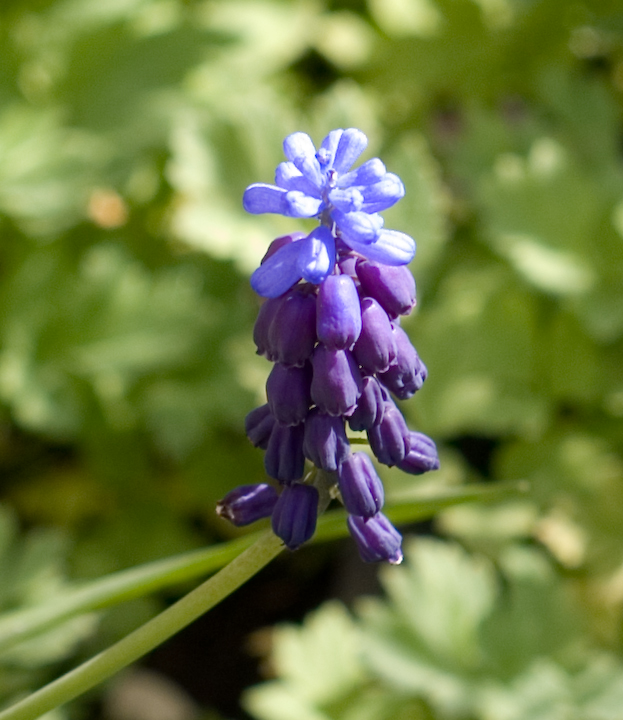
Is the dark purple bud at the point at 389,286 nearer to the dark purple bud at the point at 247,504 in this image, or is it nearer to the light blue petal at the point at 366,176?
the light blue petal at the point at 366,176

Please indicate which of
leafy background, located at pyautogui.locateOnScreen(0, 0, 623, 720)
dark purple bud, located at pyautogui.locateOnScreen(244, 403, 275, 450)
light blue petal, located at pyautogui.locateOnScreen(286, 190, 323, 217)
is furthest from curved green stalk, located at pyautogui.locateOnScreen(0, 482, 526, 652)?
leafy background, located at pyautogui.locateOnScreen(0, 0, 623, 720)

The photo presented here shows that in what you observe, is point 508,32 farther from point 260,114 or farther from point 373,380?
point 373,380

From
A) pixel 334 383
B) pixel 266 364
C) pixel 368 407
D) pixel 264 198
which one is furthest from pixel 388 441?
pixel 266 364

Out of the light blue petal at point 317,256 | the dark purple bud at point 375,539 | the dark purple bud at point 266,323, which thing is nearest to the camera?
the light blue petal at point 317,256

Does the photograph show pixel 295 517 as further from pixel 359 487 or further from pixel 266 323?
pixel 266 323

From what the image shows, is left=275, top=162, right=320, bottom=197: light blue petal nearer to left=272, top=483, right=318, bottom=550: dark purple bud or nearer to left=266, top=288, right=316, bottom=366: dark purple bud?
left=266, top=288, right=316, bottom=366: dark purple bud

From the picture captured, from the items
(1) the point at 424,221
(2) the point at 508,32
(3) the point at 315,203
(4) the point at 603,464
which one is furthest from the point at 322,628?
(2) the point at 508,32

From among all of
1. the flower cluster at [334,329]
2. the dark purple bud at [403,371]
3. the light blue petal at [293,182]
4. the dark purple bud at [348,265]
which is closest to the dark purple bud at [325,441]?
the flower cluster at [334,329]

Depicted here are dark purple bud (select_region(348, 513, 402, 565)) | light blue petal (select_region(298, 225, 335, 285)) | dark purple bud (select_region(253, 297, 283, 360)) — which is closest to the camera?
light blue petal (select_region(298, 225, 335, 285))
